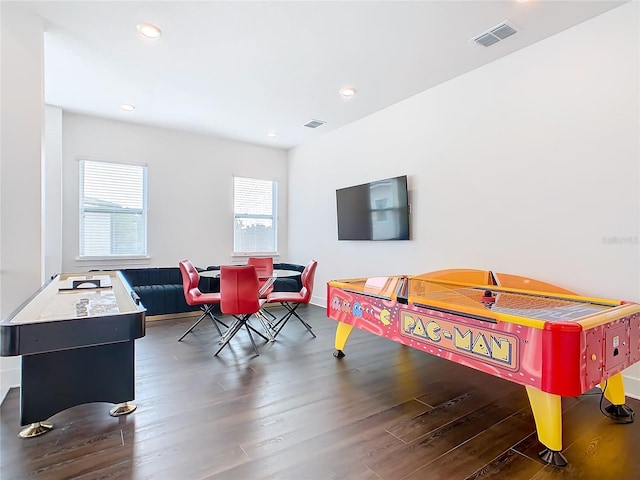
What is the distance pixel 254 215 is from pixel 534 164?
16.1ft

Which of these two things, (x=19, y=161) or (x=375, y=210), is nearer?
(x=19, y=161)

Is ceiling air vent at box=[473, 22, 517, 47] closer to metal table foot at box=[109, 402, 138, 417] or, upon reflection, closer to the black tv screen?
the black tv screen

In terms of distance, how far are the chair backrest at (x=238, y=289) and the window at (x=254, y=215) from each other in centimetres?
311

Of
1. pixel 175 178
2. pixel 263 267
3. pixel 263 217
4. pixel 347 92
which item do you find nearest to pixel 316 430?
pixel 263 267

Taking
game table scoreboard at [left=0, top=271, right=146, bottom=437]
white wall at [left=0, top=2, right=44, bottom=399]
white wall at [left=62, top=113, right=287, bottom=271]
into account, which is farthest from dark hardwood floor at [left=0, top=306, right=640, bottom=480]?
white wall at [left=62, top=113, right=287, bottom=271]

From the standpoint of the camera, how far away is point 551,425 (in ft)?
6.11

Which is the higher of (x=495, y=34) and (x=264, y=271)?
(x=495, y=34)

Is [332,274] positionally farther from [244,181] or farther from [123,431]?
[123,431]

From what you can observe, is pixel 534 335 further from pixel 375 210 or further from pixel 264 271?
pixel 264 271

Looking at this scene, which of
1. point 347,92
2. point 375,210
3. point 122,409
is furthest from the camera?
point 375,210

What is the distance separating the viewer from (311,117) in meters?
5.20

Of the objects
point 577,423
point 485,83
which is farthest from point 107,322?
point 485,83

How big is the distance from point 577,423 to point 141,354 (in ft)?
12.3

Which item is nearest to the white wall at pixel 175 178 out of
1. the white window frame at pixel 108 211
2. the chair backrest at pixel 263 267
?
the white window frame at pixel 108 211
